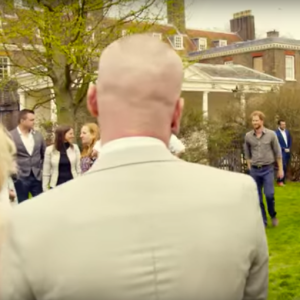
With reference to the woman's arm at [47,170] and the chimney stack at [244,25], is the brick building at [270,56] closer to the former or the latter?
the chimney stack at [244,25]

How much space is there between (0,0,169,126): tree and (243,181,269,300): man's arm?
15535 mm

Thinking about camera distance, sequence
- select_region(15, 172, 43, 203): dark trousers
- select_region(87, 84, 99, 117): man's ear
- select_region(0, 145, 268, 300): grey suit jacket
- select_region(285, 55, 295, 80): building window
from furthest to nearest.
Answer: select_region(285, 55, 295, 80): building window
select_region(15, 172, 43, 203): dark trousers
select_region(87, 84, 99, 117): man's ear
select_region(0, 145, 268, 300): grey suit jacket

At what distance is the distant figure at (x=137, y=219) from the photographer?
1.78 meters

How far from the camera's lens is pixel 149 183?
1.85 metres

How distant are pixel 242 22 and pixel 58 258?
6503 cm

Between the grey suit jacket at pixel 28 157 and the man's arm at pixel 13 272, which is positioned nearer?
the man's arm at pixel 13 272

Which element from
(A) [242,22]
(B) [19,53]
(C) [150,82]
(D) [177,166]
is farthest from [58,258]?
(A) [242,22]

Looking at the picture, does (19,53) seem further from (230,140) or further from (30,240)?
(30,240)

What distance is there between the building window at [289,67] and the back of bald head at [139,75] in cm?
4784

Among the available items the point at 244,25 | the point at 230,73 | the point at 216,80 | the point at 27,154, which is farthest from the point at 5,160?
the point at 244,25

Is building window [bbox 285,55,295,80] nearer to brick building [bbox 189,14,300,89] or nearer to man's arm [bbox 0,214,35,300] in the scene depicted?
brick building [bbox 189,14,300,89]

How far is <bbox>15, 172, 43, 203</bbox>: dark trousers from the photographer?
33.4ft

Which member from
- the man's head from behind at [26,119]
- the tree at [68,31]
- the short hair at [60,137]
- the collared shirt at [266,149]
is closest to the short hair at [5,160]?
the short hair at [60,137]

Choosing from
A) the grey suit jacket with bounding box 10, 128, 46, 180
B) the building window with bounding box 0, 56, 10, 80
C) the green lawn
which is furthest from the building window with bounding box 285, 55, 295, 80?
the grey suit jacket with bounding box 10, 128, 46, 180
